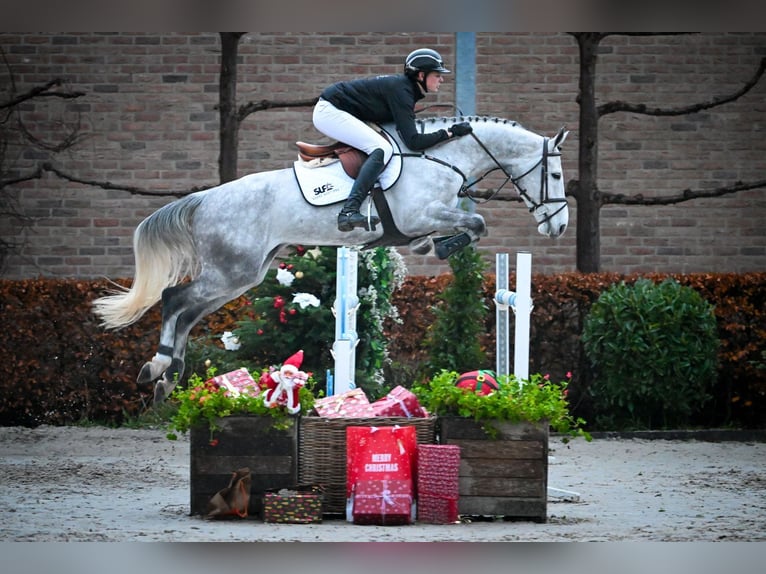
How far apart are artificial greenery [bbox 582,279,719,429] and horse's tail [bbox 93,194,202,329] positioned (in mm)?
4703

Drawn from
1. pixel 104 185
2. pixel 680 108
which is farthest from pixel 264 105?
pixel 680 108

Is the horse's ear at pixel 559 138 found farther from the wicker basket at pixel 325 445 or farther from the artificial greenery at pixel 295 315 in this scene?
the artificial greenery at pixel 295 315

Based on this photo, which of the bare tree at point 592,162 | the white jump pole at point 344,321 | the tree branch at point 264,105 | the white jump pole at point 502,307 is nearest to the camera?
the white jump pole at point 502,307

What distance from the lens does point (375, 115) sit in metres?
6.27

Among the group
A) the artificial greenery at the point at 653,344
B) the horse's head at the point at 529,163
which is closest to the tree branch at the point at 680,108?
the artificial greenery at the point at 653,344

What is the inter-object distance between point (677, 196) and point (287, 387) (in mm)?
6341

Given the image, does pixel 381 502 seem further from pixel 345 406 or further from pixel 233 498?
pixel 233 498

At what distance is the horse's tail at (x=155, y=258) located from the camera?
6.29m

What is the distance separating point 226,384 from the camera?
248 inches

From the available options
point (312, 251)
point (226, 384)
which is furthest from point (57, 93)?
point (226, 384)

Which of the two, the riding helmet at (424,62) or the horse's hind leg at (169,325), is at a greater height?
the riding helmet at (424,62)

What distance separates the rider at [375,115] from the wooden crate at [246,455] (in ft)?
3.58

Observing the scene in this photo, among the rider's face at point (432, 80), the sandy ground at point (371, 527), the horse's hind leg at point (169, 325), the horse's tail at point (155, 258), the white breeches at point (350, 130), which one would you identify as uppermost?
the rider's face at point (432, 80)
